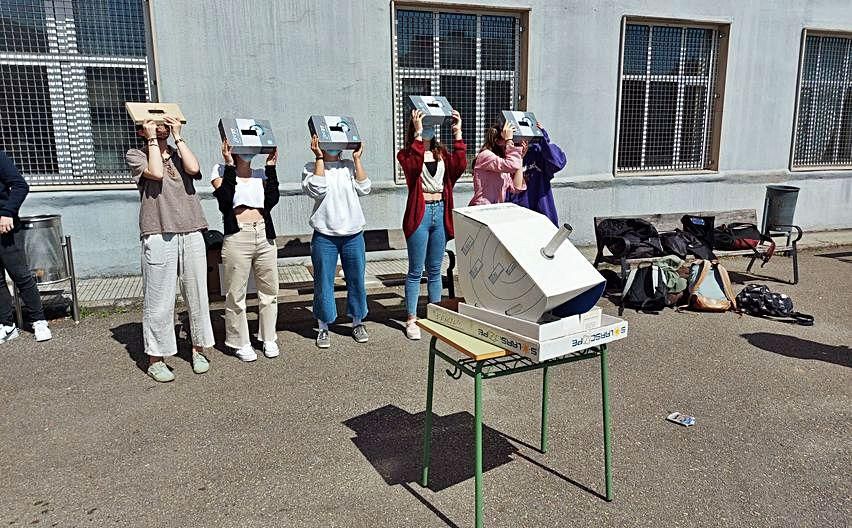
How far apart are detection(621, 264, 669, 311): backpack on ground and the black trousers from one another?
5.52 metres

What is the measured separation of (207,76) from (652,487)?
6.56m

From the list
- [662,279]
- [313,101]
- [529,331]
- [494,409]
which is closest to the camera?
[529,331]

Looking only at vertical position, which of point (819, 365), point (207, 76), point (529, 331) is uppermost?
point (207, 76)

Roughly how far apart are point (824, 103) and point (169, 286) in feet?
36.2

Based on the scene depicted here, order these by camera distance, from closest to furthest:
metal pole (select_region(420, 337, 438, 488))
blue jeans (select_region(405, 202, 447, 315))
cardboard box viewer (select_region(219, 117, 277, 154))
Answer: metal pole (select_region(420, 337, 438, 488))
cardboard box viewer (select_region(219, 117, 277, 154))
blue jeans (select_region(405, 202, 447, 315))

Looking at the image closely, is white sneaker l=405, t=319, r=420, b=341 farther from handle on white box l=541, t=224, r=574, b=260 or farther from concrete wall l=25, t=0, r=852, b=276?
concrete wall l=25, t=0, r=852, b=276

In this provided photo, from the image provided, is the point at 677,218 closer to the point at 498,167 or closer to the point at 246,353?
the point at 498,167

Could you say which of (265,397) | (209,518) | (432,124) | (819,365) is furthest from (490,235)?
(819,365)

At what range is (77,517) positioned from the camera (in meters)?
2.88

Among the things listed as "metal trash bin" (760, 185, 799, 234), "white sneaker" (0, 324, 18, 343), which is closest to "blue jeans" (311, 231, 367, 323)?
"white sneaker" (0, 324, 18, 343)

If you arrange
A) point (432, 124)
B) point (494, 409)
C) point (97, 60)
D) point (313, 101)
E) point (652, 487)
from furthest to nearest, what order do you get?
point (313, 101), point (97, 60), point (432, 124), point (494, 409), point (652, 487)

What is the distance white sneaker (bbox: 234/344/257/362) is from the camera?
484cm

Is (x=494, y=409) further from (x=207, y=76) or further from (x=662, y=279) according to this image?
(x=207, y=76)

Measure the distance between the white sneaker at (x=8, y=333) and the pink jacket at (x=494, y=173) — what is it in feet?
13.9
